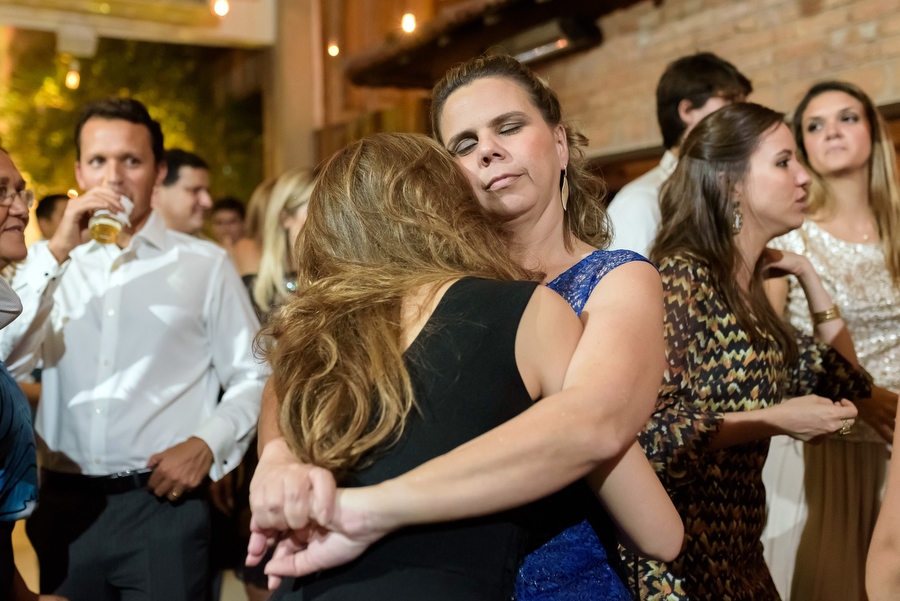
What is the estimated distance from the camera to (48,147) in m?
8.40

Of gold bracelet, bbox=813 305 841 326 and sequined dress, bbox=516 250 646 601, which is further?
gold bracelet, bbox=813 305 841 326

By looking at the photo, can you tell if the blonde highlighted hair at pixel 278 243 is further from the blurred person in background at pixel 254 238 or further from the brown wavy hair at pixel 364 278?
the brown wavy hair at pixel 364 278

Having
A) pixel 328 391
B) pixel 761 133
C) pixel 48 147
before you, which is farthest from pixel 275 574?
pixel 48 147

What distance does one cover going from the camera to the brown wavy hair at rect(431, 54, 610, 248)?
1.81m

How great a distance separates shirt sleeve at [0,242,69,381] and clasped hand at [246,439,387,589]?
1.43 m

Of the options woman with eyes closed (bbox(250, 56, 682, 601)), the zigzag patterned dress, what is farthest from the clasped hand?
the zigzag patterned dress

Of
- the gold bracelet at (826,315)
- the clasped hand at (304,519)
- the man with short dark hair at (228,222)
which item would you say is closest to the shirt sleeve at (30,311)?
the clasped hand at (304,519)

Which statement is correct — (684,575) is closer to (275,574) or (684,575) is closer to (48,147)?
(275,574)

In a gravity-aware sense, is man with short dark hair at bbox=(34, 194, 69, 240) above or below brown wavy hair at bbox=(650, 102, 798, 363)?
above

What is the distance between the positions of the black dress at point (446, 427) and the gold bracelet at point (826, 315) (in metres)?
1.72

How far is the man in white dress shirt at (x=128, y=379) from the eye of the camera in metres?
2.31

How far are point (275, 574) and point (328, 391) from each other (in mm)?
247

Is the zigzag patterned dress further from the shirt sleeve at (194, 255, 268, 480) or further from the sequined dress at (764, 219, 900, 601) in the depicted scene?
the shirt sleeve at (194, 255, 268, 480)

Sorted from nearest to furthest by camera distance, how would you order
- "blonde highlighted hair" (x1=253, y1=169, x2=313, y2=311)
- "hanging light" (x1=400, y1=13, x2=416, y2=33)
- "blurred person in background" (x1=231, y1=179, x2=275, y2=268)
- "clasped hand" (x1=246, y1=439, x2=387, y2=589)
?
"clasped hand" (x1=246, y1=439, x2=387, y2=589), "blonde highlighted hair" (x1=253, y1=169, x2=313, y2=311), "blurred person in background" (x1=231, y1=179, x2=275, y2=268), "hanging light" (x1=400, y1=13, x2=416, y2=33)
